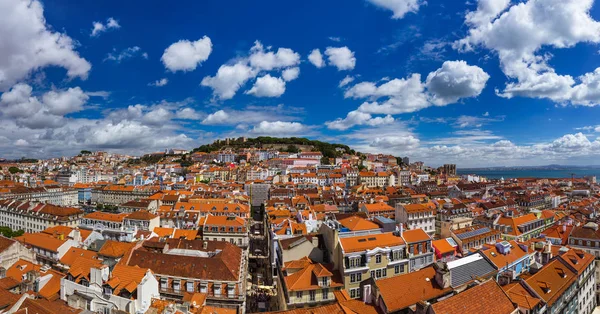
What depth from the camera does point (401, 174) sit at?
127 m

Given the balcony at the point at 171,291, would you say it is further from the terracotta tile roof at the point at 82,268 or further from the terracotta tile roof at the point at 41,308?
the terracotta tile roof at the point at 41,308

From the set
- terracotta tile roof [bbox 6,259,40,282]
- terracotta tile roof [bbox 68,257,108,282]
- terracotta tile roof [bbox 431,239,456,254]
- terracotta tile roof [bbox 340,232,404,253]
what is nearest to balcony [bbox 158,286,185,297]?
terracotta tile roof [bbox 68,257,108,282]

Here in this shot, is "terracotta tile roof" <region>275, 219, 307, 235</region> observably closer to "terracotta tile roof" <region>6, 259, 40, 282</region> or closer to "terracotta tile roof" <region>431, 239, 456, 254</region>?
"terracotta tile roof" <region>431, 239, 456, 254</region>

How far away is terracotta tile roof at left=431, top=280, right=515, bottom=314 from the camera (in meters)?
15.4

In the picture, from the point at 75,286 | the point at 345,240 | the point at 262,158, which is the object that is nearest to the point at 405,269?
the point at 345,240

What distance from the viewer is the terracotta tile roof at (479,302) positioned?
15378 mm

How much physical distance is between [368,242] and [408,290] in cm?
757

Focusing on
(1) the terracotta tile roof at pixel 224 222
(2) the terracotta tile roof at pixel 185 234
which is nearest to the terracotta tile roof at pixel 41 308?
(2) the terracotta tile roof at pixel 185 234

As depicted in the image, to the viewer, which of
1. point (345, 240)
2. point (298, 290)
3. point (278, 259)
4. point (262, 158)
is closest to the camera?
point (298, 290)

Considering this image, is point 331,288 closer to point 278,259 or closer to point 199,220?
point 278,259

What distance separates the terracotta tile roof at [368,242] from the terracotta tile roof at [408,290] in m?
5.41

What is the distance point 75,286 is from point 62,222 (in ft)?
131

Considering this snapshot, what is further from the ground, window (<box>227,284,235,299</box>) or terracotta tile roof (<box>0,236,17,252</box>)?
terracotta tile roof (<box>0,236,17,252</box>)

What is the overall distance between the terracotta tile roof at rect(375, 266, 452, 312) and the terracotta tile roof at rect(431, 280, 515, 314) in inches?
147
